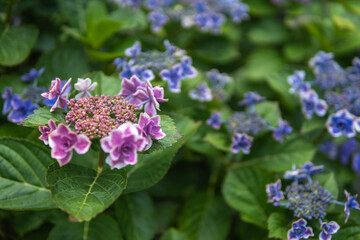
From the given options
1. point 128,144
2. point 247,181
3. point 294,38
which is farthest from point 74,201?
point 294,38

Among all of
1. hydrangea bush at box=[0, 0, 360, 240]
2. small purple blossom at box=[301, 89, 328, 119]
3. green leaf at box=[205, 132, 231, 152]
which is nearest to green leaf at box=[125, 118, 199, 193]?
hydrangea bush at box=[0, 0, 360, 240]

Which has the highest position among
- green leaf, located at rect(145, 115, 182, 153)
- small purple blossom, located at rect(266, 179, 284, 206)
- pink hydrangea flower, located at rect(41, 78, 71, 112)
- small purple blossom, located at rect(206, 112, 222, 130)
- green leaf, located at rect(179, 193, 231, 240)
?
pink hydrangea flower, located at rect(41, 78, 71, 112)

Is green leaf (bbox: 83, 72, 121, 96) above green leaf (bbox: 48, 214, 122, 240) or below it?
above

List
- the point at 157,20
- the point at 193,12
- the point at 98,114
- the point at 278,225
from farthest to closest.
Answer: the point at 193,12 < the point at 157,20 < the point at 278,225 < the point at 98,114

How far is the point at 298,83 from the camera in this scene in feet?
7.25

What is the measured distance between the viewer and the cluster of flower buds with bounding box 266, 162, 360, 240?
1505 millimetres

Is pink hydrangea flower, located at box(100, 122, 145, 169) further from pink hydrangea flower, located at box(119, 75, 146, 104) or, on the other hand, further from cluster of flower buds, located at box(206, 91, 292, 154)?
cluster of flower buds, located at box(206, 91, 292, 154)

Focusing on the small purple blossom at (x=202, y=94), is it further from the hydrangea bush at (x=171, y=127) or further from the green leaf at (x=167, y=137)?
the green leaf at (x=167, y=137)

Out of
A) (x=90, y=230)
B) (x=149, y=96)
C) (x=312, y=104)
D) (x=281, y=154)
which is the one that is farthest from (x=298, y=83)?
(x=90, y=230)

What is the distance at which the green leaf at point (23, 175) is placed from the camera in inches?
60.0

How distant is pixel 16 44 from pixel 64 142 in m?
1.22

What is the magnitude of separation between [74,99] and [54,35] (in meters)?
1.49

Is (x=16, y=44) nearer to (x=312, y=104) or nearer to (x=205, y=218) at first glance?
(x=205, y=218)

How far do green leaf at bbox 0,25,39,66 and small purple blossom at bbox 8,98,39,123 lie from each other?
28 centimetres
